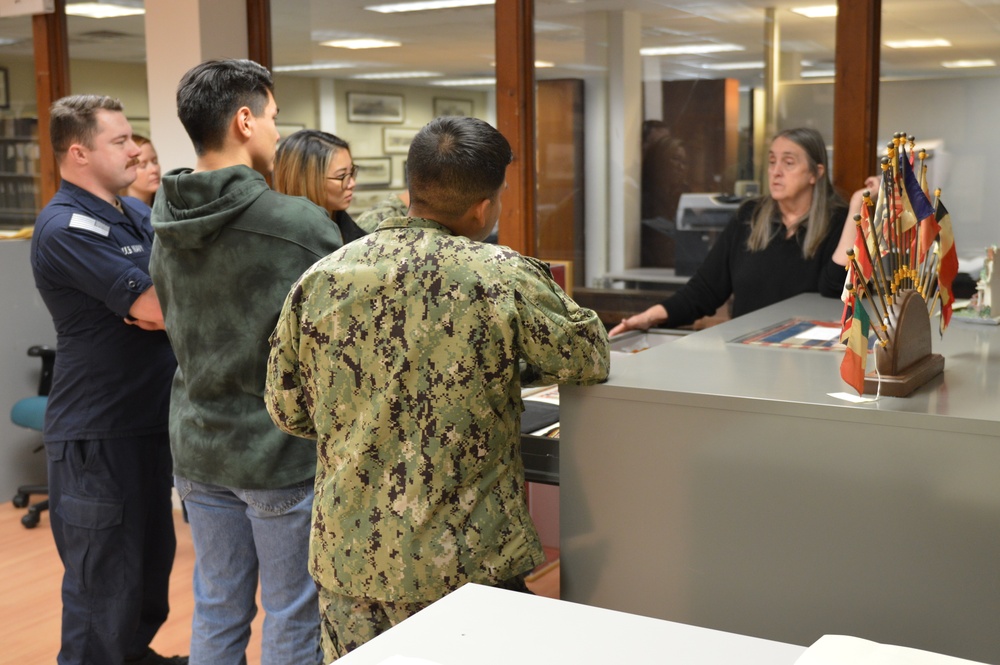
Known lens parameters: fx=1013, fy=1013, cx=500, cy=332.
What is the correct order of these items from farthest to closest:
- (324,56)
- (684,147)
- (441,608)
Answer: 1. (324,56)
2. (684,147)
3. (441,608)

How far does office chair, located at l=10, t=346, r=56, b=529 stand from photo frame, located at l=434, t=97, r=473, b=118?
2120 millimetres

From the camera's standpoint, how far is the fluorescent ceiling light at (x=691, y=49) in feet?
12.2

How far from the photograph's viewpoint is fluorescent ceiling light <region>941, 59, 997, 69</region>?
3350mm

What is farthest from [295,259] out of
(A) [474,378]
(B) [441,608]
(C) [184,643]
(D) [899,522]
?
(C) [184,643]

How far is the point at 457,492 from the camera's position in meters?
1.70

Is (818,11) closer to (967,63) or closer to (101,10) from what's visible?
(967,63)

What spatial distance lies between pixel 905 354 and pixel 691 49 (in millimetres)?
2448

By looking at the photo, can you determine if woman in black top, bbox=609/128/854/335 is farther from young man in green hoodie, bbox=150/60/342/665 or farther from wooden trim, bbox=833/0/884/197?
young man in green hoodie, bbox=150/60/342/665

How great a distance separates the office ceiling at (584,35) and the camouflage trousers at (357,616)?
98.2 inches

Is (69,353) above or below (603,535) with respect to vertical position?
above

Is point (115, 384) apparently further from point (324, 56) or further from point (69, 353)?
point (324, 56)

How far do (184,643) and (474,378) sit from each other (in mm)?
2147

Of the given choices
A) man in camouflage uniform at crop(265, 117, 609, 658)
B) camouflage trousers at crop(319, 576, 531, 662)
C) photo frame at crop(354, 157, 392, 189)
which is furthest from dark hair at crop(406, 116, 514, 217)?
photo frame at crop(354, 157, 392, 189)

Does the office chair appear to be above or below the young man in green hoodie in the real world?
below
